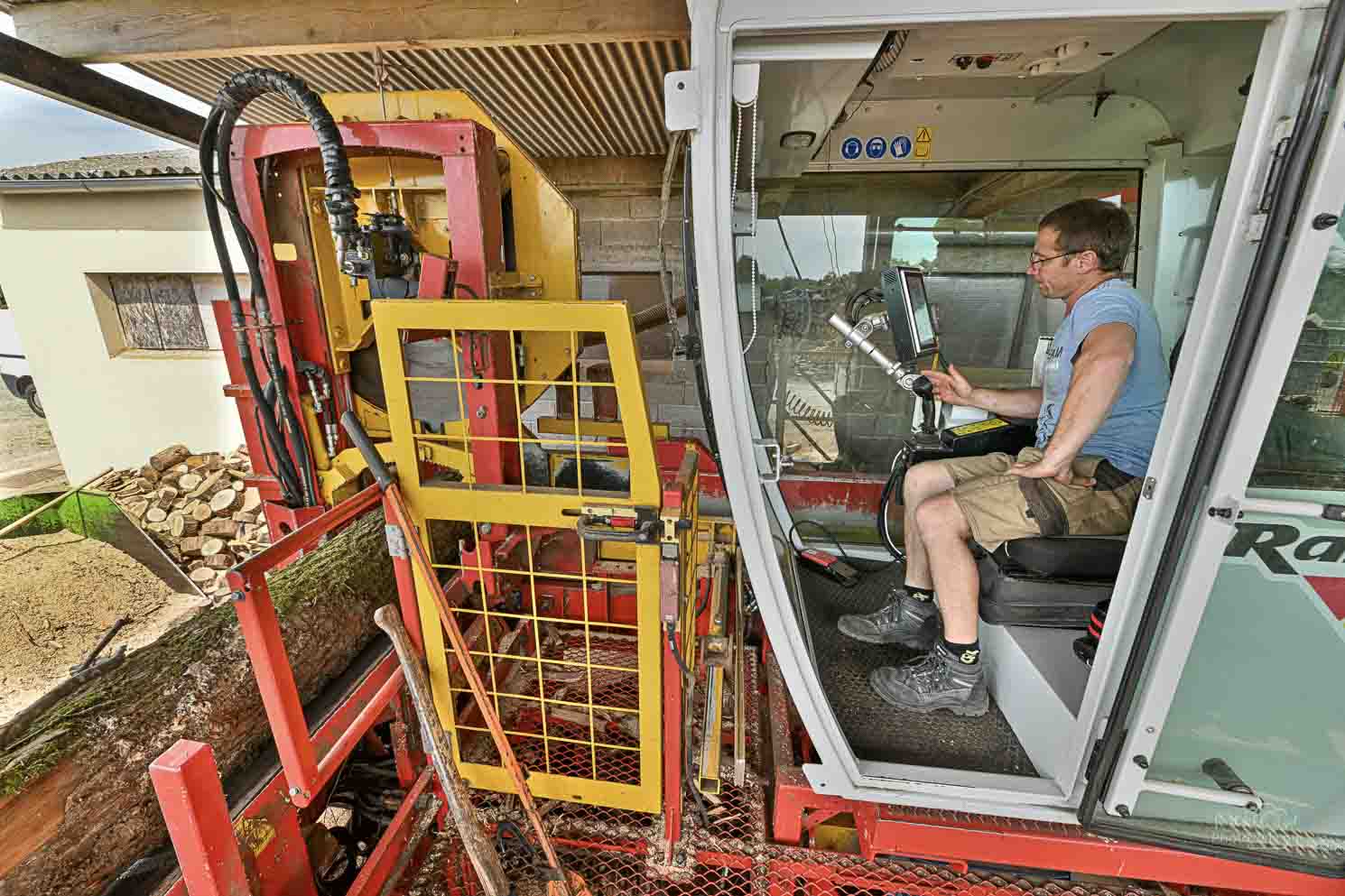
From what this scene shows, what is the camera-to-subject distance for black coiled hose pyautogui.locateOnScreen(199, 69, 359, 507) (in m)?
1.65

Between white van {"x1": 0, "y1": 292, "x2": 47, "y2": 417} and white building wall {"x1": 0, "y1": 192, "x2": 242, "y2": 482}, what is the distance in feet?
6.99

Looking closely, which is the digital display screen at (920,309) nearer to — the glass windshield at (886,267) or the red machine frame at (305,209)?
the glass windshield at (886,267)

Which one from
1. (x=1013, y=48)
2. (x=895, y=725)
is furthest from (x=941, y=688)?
(x=1013, y=48)

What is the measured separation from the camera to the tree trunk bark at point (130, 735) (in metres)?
1.09

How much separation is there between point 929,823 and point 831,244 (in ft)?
10.3

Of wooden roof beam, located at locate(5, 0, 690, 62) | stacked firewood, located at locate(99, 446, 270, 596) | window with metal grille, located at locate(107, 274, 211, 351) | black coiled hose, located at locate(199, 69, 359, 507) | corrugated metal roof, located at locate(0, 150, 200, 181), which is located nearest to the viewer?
black coiled hose, located at locate(199, 69, 359, 507)

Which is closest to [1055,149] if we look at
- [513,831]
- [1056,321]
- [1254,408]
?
[1056,321]

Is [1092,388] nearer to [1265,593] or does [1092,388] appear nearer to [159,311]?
[1265,593]

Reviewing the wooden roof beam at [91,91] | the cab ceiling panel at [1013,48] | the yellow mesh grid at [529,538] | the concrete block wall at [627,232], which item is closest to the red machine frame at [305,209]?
the yellow mesh grid at [529,538]

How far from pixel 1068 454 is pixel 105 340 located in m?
8.98

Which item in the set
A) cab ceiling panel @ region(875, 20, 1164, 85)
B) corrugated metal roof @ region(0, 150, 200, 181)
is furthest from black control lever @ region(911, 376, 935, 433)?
corrugated metal roof @ region(0, 150, 200, 181)

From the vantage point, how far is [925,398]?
2.30 meters

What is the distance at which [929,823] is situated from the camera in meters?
1.52

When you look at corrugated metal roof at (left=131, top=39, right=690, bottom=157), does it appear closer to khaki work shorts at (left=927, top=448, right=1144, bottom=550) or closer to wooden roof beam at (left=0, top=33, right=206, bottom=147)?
wooden roof beam at (left=0, top=33, right=206, bottom=147)
